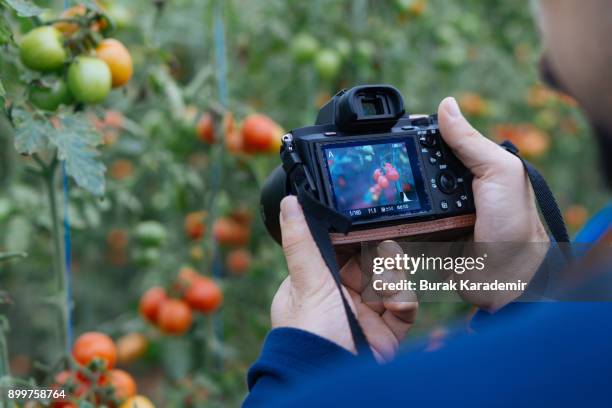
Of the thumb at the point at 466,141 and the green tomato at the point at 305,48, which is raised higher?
the green tomato at the point at 305,48

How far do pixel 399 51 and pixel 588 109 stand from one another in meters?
1.67

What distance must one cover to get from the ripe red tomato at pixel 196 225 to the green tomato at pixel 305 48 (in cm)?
49

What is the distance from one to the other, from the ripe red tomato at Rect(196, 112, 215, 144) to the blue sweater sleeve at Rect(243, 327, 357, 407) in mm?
1084

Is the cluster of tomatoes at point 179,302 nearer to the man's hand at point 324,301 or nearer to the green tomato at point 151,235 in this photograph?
the green tomato at point 151,235

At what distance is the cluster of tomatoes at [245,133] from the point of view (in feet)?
5.79

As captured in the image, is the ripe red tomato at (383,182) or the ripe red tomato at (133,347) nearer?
the ripe red tomato at (383,182)

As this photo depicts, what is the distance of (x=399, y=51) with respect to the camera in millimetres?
2236

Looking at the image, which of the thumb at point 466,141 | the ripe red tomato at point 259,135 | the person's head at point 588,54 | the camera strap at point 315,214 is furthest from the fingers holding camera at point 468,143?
the ripe red tomato at point 259,135

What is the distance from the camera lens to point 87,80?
106cm

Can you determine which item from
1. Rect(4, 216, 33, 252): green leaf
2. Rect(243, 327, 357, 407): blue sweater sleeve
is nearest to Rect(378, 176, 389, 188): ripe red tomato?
Rect(243, 327, 357, 407): blue sweater sleeve

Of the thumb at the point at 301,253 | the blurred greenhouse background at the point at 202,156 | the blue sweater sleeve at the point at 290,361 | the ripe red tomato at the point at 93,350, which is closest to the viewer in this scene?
the blue sweater sleeve at the point at 290,361

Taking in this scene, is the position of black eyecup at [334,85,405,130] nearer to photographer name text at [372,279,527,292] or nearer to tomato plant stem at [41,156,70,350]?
photographer name text at [372,279,527,292]

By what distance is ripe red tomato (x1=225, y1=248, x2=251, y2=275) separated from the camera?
214cm

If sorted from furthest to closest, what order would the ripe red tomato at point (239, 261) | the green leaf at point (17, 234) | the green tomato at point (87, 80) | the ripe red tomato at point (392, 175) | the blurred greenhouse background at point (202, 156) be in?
the ripe red tomato at point (239, 261) → the blurred greenhouse background at point (202, 156) → the green leaf at point (17, 234) → the green tomato at point (87, 80) → the ripe red tomato at point (392, 175)
